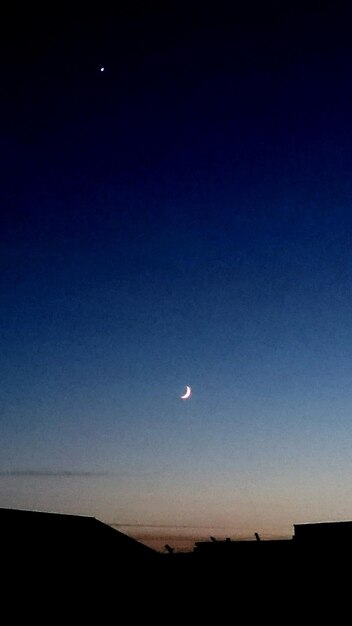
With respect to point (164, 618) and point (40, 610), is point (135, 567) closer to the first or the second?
point (164, 618)

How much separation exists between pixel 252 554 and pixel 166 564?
3727 millimetres

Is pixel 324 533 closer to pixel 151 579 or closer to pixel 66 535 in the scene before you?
pixel 151 579

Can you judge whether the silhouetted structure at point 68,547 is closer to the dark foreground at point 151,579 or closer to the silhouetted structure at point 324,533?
the dark foreground at point 151,579

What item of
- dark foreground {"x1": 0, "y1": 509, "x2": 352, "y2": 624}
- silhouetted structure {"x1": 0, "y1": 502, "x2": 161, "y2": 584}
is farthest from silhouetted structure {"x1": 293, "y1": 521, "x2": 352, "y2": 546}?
silhouetted structure {"x1": 0, "y1": 502, "x2": 161, "y2": 584}

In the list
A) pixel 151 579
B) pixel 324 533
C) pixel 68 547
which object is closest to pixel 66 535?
pixel 68 547

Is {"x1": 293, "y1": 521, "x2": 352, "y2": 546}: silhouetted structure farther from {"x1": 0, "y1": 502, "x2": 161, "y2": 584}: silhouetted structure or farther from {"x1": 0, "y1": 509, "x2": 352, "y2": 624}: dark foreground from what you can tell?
{"x1": 0, "y1": 502, "x2": 161, "y2": 584}: silhouetted structure

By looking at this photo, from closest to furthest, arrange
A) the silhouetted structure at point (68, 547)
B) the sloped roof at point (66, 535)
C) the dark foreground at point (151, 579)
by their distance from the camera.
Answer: the dark foreground at point (151, 579) < the silhouetted structure at point (68, 547) < the sloped roof at point (66, 535)

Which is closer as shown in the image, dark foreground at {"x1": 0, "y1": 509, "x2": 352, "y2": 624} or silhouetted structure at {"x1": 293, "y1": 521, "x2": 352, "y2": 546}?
dark foreground at {"x1": 0, "y1": 509, "x2": 352, "y2": 624}

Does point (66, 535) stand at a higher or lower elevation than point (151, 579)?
higher

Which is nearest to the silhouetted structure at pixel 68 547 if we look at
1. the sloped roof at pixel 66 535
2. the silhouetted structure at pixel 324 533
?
the sloped roof at pixel 66 535

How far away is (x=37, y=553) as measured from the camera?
22.0m

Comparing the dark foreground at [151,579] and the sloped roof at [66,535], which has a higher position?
the sloped roof at [66,535]

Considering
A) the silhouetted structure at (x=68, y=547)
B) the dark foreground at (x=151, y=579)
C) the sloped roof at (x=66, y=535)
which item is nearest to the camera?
the dark foreground at (x=151, y=579)

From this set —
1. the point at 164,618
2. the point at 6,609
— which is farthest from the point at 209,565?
the point at 6,609
